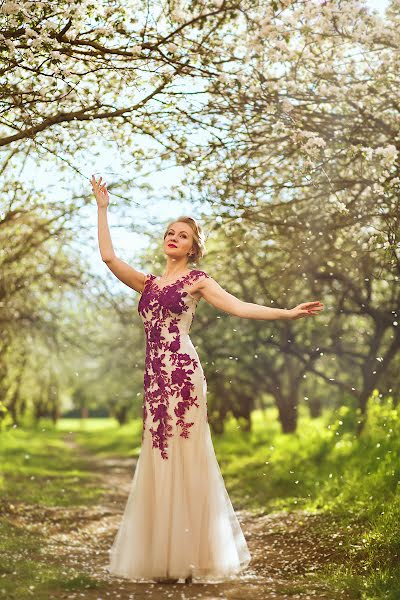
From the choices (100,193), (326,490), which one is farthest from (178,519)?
(326,490)

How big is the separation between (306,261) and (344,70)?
2.64m

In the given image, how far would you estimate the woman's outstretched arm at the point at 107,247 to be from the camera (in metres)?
6.07

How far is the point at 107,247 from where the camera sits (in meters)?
6.09

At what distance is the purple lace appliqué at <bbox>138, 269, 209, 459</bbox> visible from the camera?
597 cm

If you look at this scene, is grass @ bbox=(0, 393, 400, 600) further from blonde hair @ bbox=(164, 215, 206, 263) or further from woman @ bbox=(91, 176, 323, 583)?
blonde hair @ bbox=(164, 215, 206, 263)

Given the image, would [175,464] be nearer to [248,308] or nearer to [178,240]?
[248,308]

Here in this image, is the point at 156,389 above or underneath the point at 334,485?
above

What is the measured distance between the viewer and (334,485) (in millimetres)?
9875

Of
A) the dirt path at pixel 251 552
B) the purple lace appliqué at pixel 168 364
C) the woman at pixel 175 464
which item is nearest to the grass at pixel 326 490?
the dirt path at pixel 251 552

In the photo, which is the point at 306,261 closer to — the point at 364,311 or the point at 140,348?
the point at 364,311

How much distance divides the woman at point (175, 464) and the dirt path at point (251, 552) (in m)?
0.19

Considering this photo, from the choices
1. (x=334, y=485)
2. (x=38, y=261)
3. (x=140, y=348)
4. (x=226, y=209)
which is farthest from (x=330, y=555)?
(x=140, y=348)

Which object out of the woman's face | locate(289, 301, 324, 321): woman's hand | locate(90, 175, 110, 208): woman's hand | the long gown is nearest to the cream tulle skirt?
the long gown

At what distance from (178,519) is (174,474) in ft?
1.08
